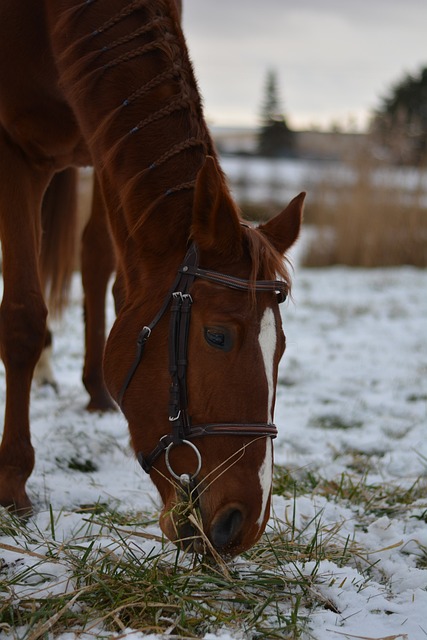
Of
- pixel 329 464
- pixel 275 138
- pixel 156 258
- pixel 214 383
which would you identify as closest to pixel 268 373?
pixel 214 383

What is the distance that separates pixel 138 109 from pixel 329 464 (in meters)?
1.77

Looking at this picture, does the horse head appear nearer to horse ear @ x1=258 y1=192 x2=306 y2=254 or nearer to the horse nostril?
the horse nostril

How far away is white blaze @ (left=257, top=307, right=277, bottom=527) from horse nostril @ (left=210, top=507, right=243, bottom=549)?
57 millimetres

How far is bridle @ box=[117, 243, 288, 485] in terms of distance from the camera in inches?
75.4

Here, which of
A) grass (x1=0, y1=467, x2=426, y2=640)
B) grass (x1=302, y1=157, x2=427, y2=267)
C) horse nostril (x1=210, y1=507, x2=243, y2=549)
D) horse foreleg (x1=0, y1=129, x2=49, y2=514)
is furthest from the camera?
grass (x1=302, y1=157, x2=427, y2=267)

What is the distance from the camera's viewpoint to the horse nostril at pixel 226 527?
1818 mm

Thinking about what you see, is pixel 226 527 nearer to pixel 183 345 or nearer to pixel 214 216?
pixel 183 345

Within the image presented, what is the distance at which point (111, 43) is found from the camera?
2.39 meters

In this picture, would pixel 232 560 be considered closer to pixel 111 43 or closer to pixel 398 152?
pixel 111 43

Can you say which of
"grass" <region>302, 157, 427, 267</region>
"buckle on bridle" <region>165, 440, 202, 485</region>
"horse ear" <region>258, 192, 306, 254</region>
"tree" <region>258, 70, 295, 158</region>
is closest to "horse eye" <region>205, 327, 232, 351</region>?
"buckle on bridle" <region>165, 440, 202, 485</region>

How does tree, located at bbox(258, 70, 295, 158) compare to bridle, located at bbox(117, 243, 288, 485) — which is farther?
tree, located at bbox(258, 70, 295, 158)

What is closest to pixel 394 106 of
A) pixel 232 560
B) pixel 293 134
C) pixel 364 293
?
pixel 293 134

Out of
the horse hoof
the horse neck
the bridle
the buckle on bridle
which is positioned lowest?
the horse hoof

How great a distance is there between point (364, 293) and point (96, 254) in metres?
5.31
